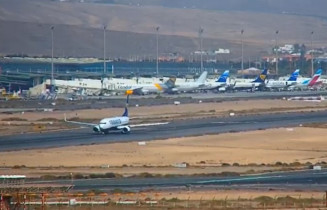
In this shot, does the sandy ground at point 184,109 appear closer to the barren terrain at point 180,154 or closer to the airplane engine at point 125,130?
the barren terrain at point 180,154

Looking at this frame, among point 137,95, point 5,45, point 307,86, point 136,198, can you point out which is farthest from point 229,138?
point 5,45

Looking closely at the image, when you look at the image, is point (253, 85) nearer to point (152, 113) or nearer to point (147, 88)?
point (147, 88)

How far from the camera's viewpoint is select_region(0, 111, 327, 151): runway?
65.0 m

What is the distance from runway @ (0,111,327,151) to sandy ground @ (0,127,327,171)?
2.39m

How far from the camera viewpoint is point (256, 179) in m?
48.5

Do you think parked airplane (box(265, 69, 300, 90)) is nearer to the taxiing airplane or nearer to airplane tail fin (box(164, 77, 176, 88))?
airplane tail fin (box(164, 77, 176, 88))

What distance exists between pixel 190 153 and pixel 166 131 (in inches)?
507

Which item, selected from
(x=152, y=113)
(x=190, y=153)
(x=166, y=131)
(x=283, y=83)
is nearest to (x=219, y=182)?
(x=190, y=153)

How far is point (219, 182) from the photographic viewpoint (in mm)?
47500

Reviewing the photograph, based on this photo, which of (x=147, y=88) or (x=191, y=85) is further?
(x=191, y=85)

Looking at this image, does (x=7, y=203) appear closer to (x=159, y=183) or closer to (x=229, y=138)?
(x=159, y=183)

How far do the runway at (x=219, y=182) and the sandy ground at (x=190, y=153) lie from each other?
384 cm

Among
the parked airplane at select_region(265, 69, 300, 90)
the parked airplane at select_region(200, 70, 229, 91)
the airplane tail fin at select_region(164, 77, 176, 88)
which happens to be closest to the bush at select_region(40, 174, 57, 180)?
the airplane tail fin at select_region(164, 77, 176, 88)

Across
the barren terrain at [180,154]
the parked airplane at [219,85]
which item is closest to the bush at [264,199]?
the barren terrain at [180,154]
